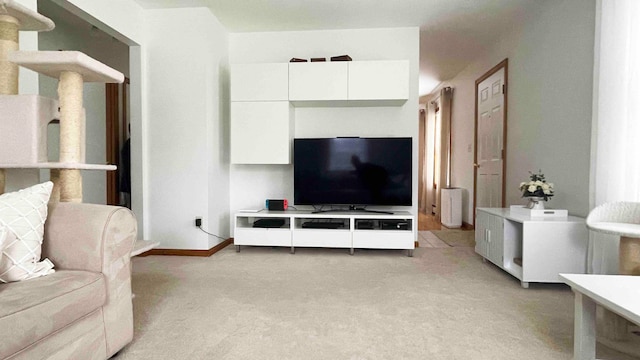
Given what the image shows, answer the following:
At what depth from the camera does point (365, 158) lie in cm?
356

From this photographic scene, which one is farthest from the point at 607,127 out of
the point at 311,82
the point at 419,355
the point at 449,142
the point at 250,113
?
the point at 449,142

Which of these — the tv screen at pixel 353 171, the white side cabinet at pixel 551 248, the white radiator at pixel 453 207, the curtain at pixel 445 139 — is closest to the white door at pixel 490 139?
the white radiator at pixel 453 207

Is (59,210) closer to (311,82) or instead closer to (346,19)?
(311,82)

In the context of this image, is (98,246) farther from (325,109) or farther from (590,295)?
(325,109)

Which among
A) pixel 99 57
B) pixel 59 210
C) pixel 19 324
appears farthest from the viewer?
pixel 99 57

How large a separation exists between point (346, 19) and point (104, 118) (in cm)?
303

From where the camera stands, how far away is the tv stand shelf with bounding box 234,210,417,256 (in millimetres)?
3383

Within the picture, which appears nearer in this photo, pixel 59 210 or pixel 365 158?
pixel 59 210

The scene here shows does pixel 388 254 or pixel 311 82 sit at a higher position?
pixel 311 82

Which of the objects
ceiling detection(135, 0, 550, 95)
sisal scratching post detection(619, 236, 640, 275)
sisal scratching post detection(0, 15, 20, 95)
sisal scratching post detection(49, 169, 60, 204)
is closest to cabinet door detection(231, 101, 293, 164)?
ceiling detection(135, 0, 550, 95)

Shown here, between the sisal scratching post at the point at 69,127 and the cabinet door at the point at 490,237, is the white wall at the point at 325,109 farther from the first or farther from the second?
the sisal scratching post at the point at 69,127

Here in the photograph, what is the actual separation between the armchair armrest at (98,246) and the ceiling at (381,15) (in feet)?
8.33

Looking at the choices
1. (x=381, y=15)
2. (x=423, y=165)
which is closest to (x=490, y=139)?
(x=381, y=15)

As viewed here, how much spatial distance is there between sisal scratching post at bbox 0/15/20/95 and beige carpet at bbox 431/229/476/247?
13.2 feet
